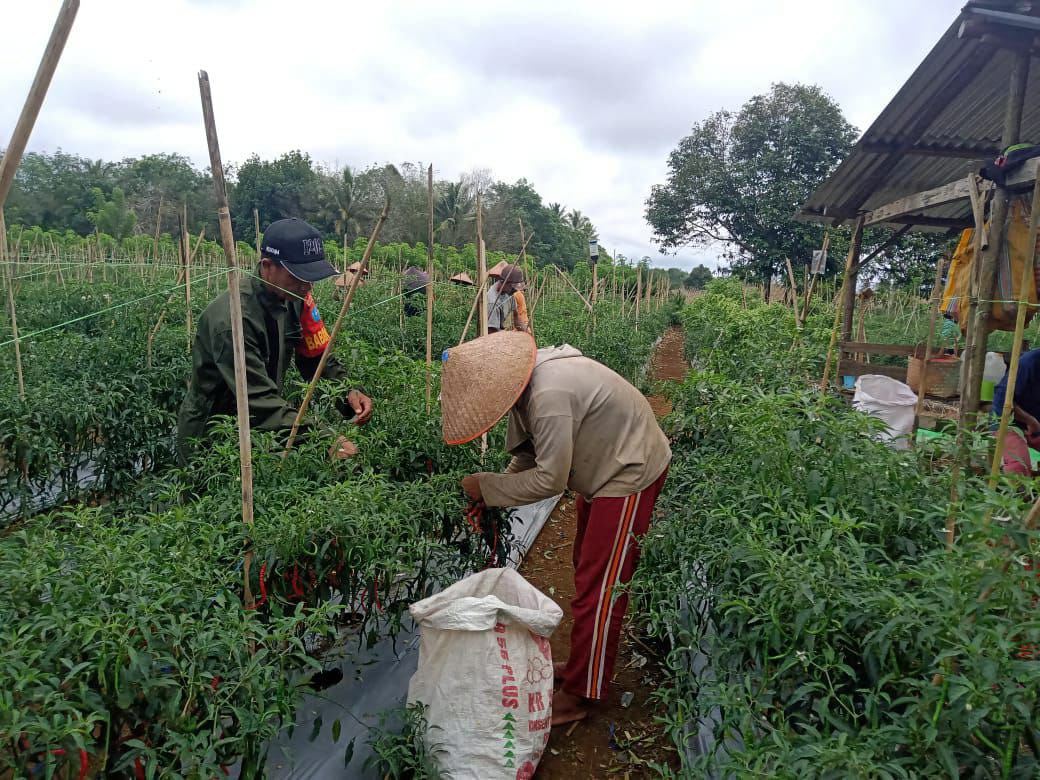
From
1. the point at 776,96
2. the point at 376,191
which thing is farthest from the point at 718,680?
the point at 376,191

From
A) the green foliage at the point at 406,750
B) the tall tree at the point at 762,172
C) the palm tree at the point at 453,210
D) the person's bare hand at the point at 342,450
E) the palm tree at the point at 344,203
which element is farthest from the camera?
the palm tree at the point at 344,203

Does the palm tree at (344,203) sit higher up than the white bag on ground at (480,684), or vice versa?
the palm tree at (344,203)

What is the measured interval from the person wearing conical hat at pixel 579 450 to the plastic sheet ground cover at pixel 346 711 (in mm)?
621

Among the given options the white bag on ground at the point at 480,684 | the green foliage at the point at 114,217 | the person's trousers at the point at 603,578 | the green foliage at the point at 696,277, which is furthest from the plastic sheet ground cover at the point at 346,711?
the green foliage at the point at 696,277

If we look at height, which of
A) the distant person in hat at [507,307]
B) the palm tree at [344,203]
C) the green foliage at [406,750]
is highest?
the palm tree at [344,203]

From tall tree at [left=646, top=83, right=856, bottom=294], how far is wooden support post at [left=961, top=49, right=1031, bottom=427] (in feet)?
64.0

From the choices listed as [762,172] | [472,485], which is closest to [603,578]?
[472,485]

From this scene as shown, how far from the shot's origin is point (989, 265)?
289 cm

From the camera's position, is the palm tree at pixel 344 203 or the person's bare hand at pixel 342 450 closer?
the person's bare hand at pixel 342 450

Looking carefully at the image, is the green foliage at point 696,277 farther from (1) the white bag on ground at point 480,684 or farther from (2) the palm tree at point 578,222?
(1) the white bag on ground at point 480,684

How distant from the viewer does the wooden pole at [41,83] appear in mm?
1289

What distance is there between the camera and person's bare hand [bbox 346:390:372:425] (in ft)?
10.6

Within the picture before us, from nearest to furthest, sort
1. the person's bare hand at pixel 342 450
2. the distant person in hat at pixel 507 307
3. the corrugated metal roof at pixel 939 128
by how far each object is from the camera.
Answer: the person's bare hand at pixel 342 450 < the corrugated metal roof at pixel 939 128 < the distant person in hat at pixel 507 307

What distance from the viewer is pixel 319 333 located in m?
3.69
